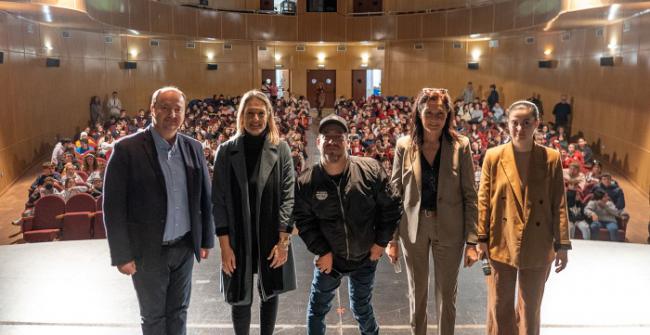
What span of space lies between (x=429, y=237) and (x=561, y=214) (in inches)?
27.6

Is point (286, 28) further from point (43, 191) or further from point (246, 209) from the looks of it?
point (246, 209)

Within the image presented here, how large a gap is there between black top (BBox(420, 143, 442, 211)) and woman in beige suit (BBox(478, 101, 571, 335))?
29 cm

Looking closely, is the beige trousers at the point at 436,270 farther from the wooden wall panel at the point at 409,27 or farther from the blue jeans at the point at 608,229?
the wooden wall panel at the point at 409,27

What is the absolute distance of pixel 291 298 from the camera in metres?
4.13

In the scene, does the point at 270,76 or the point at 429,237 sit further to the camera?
the point at 270,76

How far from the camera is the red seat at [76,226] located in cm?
658

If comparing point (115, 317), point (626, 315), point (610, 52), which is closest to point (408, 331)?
point (626, 315)

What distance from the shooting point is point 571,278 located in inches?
181

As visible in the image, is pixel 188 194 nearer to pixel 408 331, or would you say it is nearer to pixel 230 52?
pixel 408 331

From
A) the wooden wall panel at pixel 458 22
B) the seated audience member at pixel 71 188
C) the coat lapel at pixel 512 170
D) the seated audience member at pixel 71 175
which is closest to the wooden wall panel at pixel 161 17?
the wooden wall panel at pixel 458 22

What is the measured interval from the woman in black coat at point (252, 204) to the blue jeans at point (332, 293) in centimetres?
22

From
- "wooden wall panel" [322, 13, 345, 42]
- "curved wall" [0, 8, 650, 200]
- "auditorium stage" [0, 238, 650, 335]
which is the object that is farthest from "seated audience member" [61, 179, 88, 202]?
"wooden wall panel" [322, 13, 345, 42]

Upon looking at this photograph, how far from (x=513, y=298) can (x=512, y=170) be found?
27.8 inches

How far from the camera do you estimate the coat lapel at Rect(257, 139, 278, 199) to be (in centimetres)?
276
